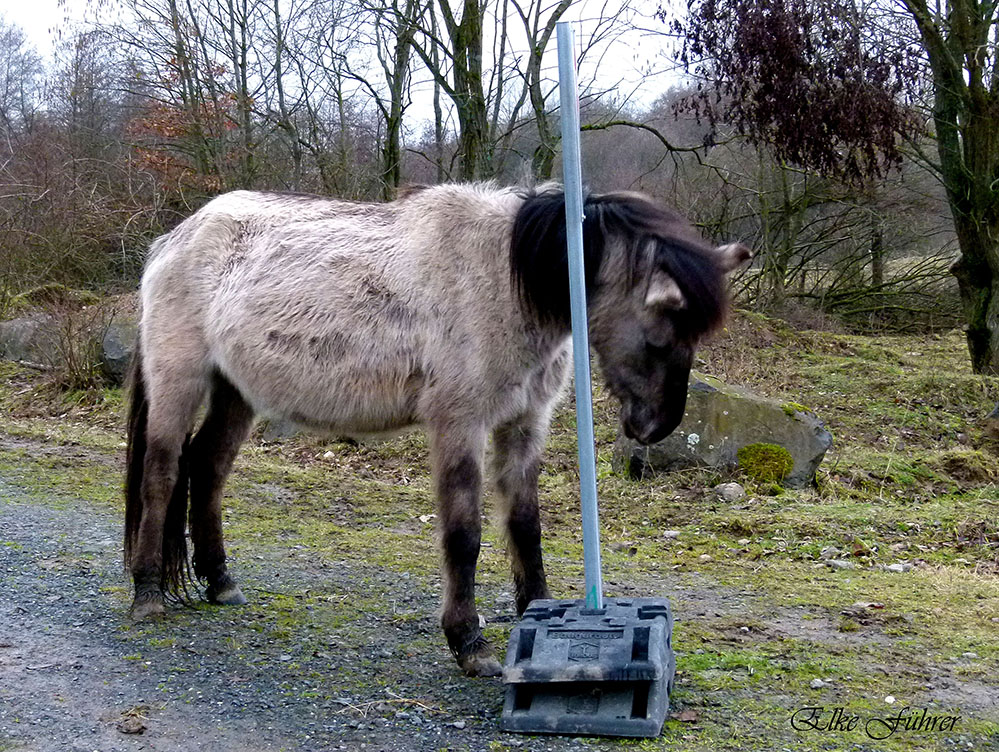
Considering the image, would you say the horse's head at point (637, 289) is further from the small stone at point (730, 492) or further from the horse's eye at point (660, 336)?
the small stone at point (730, 492)

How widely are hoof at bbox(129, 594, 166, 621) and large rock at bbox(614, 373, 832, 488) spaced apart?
4291 mm

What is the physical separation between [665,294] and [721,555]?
2.90 m

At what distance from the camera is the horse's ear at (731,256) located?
13.4 feet

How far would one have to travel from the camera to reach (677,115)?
44.0 feet

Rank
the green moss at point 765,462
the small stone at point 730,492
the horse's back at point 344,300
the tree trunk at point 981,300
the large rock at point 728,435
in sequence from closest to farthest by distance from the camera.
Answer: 1. the horse's back at point 344,300
2. the small stone at point 730,492
3. the green moss at point 765,462
4. the large rock at point 728,435
5. the tree trunk at point 981,300

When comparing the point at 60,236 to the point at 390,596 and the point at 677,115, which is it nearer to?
the point at 677,115

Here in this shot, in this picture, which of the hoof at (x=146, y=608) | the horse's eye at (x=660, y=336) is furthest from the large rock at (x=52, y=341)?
the horse's eye at (x=660, y=336)

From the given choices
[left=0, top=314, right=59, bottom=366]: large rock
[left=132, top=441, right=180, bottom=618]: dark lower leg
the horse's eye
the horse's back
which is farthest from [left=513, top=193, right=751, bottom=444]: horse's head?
[left=0, top=314, right=59, bottom=366]: large rock

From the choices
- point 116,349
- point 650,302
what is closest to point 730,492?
point 650,302

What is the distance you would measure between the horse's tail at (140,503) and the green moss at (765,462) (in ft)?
14.9

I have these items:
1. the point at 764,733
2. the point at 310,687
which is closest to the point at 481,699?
the point at 310,687

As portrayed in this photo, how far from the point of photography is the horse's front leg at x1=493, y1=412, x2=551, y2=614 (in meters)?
4.60

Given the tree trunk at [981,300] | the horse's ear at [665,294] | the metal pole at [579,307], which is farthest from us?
the tree trunk at [981,300]

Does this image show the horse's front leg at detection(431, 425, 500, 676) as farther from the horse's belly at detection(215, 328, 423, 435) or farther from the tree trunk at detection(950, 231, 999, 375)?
the tree trunk at detection(950, 231, 999, 375)
